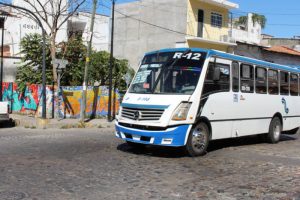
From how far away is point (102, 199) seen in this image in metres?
6.62

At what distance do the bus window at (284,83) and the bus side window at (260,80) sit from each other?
1.37 metres

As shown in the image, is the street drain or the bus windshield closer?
the street drain

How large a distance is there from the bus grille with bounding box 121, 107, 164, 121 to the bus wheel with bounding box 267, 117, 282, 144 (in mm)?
5473

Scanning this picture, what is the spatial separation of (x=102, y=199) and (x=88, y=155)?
4.01 metres

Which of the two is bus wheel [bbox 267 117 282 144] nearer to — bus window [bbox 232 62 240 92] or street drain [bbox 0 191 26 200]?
bus window [bbox 232 62 240 92]

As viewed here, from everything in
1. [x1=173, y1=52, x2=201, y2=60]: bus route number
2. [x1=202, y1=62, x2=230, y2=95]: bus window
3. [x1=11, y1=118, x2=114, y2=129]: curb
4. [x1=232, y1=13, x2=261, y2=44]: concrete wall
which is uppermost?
[x1=232, y1=13, x2=261, y2=44]: concrete wall

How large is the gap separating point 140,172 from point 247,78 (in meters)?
5.43

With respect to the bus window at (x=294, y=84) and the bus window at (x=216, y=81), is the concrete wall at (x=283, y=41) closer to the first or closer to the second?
the bus window at (x=294, y=84)

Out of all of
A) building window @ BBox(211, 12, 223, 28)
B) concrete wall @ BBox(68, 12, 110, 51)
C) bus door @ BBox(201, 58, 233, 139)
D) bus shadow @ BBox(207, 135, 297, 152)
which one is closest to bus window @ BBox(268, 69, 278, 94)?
bus shadow @ BBox(207, 135, 297, 152)

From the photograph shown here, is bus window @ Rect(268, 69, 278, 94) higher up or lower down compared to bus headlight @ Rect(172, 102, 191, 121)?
higher up

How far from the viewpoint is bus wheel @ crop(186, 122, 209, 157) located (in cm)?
1052

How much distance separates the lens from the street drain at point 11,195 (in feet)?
21.4

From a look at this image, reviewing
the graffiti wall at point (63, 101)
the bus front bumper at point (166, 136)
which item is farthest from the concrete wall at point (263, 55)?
the bus front bumper at point (166, 136)

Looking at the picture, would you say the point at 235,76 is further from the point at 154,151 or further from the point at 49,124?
the point at 49,124
